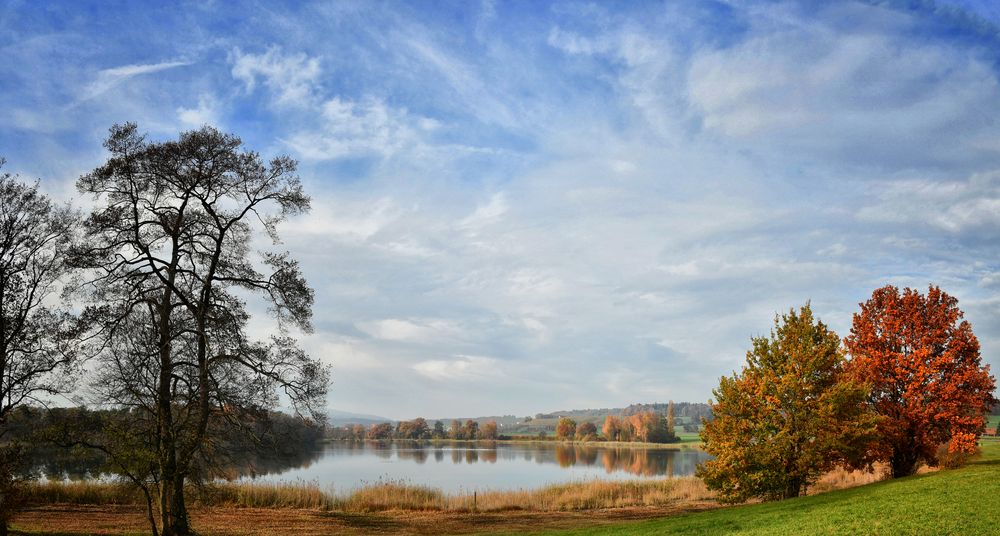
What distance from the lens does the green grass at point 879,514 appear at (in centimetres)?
1237

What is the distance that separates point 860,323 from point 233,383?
2534 cm

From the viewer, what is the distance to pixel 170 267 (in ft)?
60.4

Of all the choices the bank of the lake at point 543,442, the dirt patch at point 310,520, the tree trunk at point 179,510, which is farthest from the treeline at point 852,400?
the bank of the lake at point 543,442

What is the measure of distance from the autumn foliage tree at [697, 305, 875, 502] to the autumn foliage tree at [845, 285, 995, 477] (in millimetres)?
2418

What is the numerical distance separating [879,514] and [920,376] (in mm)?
13502

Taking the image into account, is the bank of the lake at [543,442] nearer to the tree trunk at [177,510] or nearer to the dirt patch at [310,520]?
the dirt patch at [310,520]

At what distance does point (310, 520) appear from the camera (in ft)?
70.5

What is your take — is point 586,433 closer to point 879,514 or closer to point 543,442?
point 543,442

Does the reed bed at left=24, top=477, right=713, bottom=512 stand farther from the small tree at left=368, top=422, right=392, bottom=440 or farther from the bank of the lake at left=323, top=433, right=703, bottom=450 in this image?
the small tree at left=368, top=422, right=392, bottom=440

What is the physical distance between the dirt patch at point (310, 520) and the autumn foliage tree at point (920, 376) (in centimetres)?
822

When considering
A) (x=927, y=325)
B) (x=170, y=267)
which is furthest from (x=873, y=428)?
(x=170, y=267)

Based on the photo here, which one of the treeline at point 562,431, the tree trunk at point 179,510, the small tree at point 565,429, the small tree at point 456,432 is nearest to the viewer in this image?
the tree trunk at point 179,510

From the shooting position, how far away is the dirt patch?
1850 cm

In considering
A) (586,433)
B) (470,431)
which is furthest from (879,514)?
(586,433)
